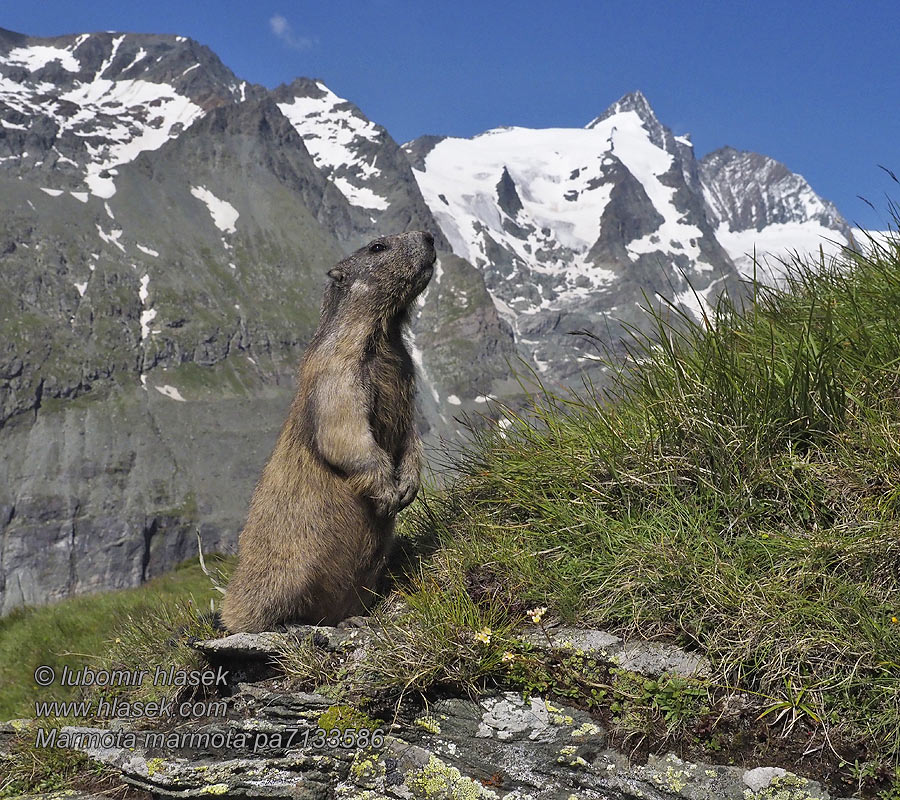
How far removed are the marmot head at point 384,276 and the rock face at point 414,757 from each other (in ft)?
11.5

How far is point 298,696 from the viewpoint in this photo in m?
5.16

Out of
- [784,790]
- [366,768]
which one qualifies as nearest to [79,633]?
[366,768]

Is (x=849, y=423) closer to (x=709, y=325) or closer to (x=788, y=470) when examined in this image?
(x=788, y=470)

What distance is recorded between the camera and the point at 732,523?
5.11 m

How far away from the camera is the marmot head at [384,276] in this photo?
23.7ft

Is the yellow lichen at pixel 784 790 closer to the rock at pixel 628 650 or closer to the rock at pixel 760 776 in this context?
the rock at pixel 760 776

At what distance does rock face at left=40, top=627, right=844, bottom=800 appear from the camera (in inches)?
166

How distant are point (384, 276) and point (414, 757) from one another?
4269 millimetres

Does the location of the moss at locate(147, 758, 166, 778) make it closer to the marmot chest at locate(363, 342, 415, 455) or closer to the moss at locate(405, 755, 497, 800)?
the moss at locate(405, 755, 497, 800)

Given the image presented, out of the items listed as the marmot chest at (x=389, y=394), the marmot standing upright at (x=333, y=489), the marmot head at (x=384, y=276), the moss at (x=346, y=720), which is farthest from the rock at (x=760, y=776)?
the marmot head at (x=384, y=276)

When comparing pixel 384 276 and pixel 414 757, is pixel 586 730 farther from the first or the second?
pixel 384 276

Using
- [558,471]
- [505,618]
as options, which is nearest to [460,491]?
[558,471]

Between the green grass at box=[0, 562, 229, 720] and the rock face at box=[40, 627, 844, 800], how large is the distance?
6.27 ft

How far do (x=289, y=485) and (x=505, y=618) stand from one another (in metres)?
2.26
